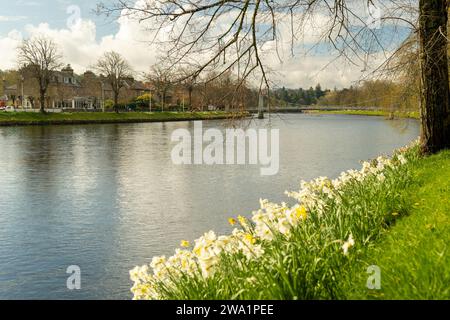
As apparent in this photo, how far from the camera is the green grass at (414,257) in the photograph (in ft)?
13.6

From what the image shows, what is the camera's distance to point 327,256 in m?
5.34

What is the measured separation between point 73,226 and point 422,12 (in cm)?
1059

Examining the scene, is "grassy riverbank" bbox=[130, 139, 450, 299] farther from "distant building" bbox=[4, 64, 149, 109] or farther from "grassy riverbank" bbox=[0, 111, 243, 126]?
"distant building" bbox=[4, 64, 149, 109]

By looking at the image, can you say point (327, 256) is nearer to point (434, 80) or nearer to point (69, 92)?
point (434, 80)

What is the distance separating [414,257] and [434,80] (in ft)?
28.3

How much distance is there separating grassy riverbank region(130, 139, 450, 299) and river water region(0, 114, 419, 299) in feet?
10.3

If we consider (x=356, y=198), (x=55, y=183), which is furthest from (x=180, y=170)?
(x=356, y=198)

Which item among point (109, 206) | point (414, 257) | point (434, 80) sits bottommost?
point (109, 206)

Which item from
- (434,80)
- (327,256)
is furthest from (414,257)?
(434,80)

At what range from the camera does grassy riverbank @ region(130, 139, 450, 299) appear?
14.8 ft

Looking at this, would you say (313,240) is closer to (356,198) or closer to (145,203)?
(356,198)

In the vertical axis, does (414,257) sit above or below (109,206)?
above

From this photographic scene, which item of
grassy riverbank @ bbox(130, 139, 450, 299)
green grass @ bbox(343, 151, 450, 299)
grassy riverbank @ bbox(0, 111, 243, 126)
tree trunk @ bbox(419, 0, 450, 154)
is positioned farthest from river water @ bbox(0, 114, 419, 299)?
grassy riverbank @ bbox(0, 111, 243, 126)

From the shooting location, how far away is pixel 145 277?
6.25 metres
